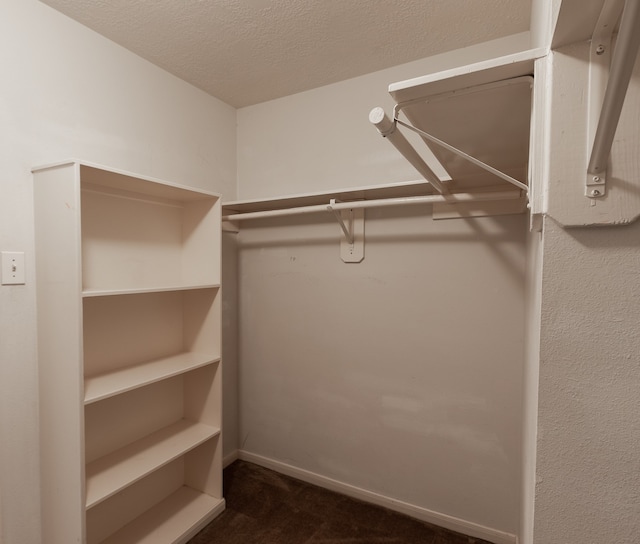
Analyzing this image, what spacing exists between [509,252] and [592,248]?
1.15 m

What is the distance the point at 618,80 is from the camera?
400 mm

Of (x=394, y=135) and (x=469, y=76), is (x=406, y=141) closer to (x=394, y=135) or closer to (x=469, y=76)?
(x=394, y=135)

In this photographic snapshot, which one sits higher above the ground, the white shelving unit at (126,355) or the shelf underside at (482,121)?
the shelf underside at (482,121)

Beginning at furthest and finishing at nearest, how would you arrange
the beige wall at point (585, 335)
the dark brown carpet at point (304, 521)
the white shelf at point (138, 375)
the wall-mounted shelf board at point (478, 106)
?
the dark brown carpet at point (304, 521)
the white shelf at point (138, 375)
the wall-mounted shelf board at point (478, 106)
the beige wall at point (585, 335)

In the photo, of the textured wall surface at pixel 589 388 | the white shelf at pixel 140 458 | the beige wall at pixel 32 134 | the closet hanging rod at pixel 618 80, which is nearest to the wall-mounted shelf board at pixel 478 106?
the closet hanging rod at pixel 618 80

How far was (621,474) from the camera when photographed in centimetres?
56

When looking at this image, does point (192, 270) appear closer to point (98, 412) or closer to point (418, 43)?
point (98, 412)

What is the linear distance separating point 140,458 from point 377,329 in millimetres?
1358

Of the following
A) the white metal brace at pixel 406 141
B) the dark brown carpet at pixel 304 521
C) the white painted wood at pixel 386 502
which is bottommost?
the dark brown carpet at pixel 304 521

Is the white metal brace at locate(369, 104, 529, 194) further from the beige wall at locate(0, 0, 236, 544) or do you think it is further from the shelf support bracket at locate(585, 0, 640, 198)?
the beige wall at locate(0, 0, 236, 544)

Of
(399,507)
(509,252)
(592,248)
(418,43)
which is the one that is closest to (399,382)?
(399,507)

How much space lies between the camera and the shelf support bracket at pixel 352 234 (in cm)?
195

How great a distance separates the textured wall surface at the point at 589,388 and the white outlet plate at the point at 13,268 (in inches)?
69.5

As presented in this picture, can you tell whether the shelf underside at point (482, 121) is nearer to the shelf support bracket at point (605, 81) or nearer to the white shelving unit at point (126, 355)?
the shelf support bracket at point (605, 81)
